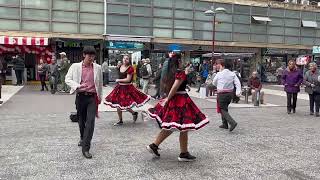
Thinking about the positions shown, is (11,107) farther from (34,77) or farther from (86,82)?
(34,77)

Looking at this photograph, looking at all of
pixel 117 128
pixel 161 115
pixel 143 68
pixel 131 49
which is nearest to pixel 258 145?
pixel 161 115

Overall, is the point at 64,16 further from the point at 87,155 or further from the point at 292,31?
the point at 87,155

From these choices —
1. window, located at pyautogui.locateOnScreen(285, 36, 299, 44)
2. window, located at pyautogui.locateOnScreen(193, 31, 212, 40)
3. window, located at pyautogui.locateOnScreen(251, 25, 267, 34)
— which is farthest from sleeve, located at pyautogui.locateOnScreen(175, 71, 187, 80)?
window, located at pyautogui.locateOnScreen(285, 36, 299, 44)

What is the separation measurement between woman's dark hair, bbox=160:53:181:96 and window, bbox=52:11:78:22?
892 inches

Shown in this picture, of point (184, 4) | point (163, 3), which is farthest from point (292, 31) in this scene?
point (163, 3)

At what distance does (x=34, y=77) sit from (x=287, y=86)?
722 inches

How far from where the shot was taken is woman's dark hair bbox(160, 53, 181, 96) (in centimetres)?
648

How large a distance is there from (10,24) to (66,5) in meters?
3.58

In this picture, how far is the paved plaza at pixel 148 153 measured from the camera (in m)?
5.90

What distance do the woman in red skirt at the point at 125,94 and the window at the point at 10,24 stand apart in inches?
746

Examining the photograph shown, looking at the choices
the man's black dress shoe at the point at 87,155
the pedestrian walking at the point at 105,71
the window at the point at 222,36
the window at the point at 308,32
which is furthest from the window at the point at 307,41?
the man's black dress shoe at the point at 87,155

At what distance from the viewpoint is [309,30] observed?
1422 inches

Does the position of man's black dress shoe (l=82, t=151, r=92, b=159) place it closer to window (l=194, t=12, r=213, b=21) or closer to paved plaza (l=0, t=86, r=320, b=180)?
paved plaza (l=0, t=86, r=320, b=180)

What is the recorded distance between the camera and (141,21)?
1185 inches
